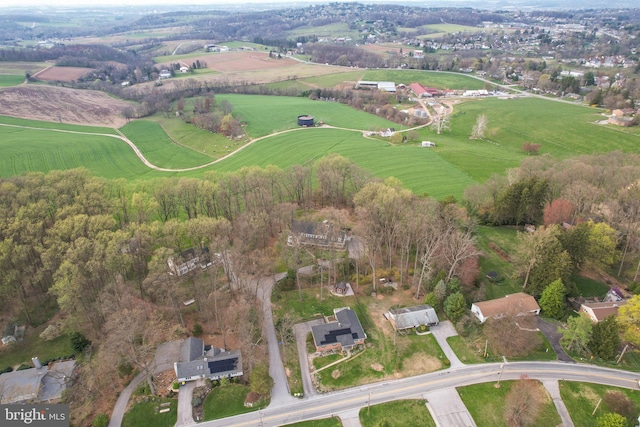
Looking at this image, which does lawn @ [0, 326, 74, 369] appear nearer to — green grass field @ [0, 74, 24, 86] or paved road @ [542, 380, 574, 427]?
paved road @ [542, 380, 574, 427]

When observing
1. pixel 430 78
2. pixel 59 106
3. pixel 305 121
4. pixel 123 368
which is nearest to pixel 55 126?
pixel 59 106

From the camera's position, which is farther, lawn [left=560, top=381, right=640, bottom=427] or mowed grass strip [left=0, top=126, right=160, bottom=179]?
mowed grass strip [left=0, top=126, right=160, bottom=179]

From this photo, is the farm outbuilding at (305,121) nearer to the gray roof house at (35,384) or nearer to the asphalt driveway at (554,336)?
the asphalt driveway at (554,336)

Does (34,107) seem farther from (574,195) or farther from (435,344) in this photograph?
(574,195)

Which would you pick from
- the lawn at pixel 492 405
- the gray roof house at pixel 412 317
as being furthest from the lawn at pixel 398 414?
the gray roof house at pixel 412 317

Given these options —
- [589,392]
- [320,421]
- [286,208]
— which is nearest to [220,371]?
[320,421]

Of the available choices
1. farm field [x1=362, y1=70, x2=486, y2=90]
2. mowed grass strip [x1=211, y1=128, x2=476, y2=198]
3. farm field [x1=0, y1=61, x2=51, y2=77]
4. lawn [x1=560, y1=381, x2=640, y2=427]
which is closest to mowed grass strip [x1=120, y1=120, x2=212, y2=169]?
mowed grass strip [x1=211, y1=128, x2=476, y2=198]
